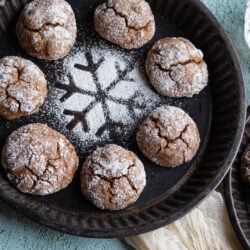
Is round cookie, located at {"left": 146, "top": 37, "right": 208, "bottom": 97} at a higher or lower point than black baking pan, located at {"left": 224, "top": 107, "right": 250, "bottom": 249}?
higher

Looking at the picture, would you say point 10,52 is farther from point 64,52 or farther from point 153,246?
point 153,246

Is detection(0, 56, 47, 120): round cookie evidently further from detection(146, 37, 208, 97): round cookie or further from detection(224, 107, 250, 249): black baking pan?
detection(224, 107, 250, 249): black baking pan

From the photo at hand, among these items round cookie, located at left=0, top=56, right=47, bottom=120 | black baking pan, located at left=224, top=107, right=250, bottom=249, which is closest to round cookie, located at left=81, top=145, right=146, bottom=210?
round cookie, located at left=0, top=56, right=47, bottom=120

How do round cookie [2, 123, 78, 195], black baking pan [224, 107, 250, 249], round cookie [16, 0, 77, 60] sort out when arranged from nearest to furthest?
round cookie [2, 123, 78, 195] < round cookie [16, 0, 77, 60] < black baking pan [224, 107, 250, 249]

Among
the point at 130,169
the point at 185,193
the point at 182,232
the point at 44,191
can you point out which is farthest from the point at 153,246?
the point at 44,191

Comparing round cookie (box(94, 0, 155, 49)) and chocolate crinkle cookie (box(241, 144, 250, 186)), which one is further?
chocolate crinkle cookie (box(241, 144, 250, 186))

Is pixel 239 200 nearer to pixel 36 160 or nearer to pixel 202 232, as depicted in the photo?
pixel 202 232
